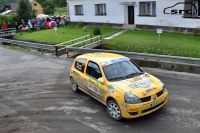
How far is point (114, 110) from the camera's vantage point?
7074mm

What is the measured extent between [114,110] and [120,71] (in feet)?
4.62

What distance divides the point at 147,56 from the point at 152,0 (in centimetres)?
1236

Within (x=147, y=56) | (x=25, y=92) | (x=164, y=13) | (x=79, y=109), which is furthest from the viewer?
(x=164, y=13)

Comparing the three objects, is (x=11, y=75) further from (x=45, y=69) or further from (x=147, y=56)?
(x=147, y=56)

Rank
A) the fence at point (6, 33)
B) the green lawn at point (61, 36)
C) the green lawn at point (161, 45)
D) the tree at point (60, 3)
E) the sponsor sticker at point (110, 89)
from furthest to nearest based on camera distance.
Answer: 1. the tree at point (60, 3)
2. the fence at point (6, 33)
3. the green lawn at point (61, 36)
4. the green lawn at point (161, 45)
5. the sponsor sticker at point (110, 89)

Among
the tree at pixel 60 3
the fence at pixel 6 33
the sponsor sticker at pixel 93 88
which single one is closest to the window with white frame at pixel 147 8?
the fence at pixel 6 33

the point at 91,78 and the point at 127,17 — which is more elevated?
the point at 127,17

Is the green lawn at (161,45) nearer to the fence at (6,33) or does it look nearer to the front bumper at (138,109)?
the front bumper at (138,109)

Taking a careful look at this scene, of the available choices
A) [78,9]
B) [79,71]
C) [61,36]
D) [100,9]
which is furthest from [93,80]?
[78,9]

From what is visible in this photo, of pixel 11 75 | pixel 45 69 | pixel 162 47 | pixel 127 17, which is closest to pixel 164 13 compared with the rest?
pixel 127 17

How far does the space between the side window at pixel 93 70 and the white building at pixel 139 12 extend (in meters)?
14.9

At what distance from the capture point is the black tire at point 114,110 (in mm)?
6926

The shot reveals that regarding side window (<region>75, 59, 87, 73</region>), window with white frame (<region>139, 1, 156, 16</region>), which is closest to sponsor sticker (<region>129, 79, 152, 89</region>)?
side window (<region>75, 59, 87, 73</region>)

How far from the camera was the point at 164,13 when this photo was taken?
22.0 meters
